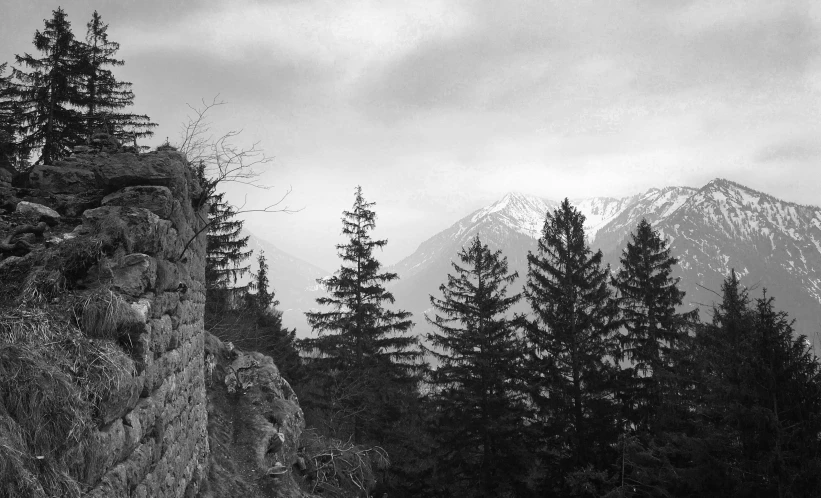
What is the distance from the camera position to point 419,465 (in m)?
15.6

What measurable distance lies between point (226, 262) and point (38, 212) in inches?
616

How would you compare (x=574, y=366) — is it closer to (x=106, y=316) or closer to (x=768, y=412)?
(x=768, y=412)

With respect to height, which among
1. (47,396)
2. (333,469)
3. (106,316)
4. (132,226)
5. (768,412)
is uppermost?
(132,226)

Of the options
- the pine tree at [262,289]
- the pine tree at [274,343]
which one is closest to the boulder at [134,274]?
the pine tree at [274,343]

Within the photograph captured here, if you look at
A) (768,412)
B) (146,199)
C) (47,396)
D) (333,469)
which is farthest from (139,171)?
(768,412)

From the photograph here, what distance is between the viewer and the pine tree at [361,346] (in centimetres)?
1736

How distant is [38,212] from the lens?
473 cm

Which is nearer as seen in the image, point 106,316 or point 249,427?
point 106,316

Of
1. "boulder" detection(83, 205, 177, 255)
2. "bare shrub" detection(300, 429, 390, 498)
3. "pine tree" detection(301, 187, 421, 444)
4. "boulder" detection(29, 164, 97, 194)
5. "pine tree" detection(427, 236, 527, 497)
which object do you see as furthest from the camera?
"pine tree" detection(301, 187, 421, 444)

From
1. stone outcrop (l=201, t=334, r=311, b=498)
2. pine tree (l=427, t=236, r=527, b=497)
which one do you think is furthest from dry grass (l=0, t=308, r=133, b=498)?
pine tree (l=427, t=236, r=527, b=497)

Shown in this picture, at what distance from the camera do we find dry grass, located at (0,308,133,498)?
7.11 feet

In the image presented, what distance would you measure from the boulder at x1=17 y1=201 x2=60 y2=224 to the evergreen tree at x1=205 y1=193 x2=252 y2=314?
14391mm

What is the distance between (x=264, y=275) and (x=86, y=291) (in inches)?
1317

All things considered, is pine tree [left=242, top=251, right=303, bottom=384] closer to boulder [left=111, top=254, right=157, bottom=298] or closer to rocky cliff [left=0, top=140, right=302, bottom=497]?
rocky cliff [left=0, top=140, right=302, bottom=497]
